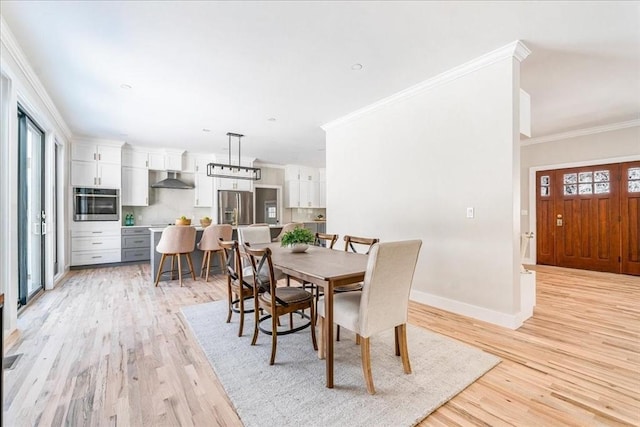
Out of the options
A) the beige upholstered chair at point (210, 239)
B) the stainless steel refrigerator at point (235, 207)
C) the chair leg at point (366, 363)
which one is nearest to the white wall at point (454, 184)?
the chair leg at point (366, 363)

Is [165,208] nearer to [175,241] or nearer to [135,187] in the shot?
[135,187]

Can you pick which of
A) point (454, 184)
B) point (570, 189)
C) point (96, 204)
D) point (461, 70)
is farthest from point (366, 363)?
point (96, 204)

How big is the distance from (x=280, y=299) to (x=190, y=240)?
284 centimetres

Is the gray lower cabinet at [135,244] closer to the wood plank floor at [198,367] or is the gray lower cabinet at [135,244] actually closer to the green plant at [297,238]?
the wood plank floor at [198,367]

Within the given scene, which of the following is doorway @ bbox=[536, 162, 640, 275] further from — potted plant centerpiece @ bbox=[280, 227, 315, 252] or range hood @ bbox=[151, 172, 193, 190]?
range hood @ bbox=[151, 172, 193, 190]

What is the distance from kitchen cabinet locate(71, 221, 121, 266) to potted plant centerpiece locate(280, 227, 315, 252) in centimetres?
495

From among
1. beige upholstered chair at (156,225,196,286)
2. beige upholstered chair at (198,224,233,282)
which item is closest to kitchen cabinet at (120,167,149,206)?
beige upholstered chair at (156,225,196,286)

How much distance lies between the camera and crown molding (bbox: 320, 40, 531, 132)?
2.67m

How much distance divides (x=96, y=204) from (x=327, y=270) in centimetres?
588

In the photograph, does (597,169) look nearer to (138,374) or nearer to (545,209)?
(545,209)

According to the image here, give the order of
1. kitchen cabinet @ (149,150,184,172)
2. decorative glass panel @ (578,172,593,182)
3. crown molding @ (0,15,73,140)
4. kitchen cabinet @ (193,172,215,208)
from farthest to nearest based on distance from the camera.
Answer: kitchen cabinet @ (193,172,215,208) < kitchen cabinet @ (149,150,184,172) < decorative glass panel @ (578,172,593,182) < crown molding @ (0,15,73,140)

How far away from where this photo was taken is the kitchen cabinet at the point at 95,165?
18.5 feet

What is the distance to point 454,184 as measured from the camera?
3205mm

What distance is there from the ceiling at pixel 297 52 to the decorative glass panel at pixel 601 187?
1.24 m
